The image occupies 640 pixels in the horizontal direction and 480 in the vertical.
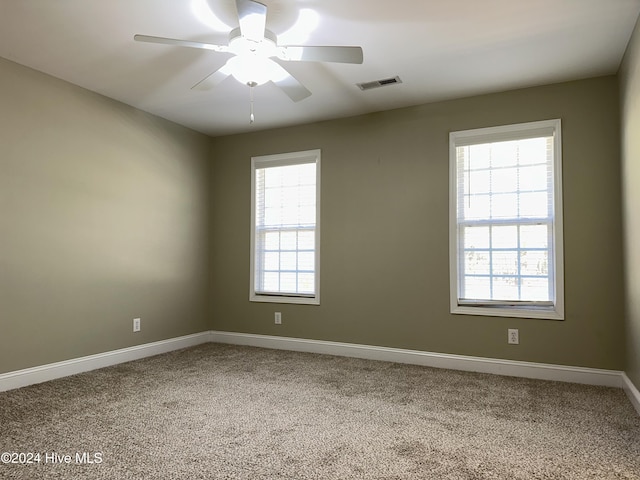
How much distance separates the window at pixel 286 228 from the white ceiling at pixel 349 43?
87 centimetres

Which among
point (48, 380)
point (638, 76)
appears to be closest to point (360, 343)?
point (48, 380)

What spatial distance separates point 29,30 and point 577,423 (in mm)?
4166

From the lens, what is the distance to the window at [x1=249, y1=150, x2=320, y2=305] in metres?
4.62

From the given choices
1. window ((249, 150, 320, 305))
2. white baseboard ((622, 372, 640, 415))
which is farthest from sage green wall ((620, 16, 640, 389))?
window ((249, 150, 320, 305))

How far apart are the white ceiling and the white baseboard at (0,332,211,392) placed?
2.32 metres

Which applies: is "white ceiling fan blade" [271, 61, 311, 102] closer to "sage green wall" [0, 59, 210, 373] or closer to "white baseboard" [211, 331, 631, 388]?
"sage green wall" [0, 59, 210, 373]

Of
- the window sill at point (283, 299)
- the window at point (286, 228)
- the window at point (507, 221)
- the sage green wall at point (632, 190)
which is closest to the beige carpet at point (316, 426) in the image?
the sage green wall at point (632, 190)

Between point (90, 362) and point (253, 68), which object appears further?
point (90, 362)

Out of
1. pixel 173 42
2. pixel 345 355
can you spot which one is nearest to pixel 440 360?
pixel 345 355

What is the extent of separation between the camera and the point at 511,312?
365 centimetres

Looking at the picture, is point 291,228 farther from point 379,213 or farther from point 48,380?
point 48,380

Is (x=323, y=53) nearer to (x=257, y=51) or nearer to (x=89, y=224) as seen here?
(x=257, y=51)

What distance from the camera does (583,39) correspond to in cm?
285

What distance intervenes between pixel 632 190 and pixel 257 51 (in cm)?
257
